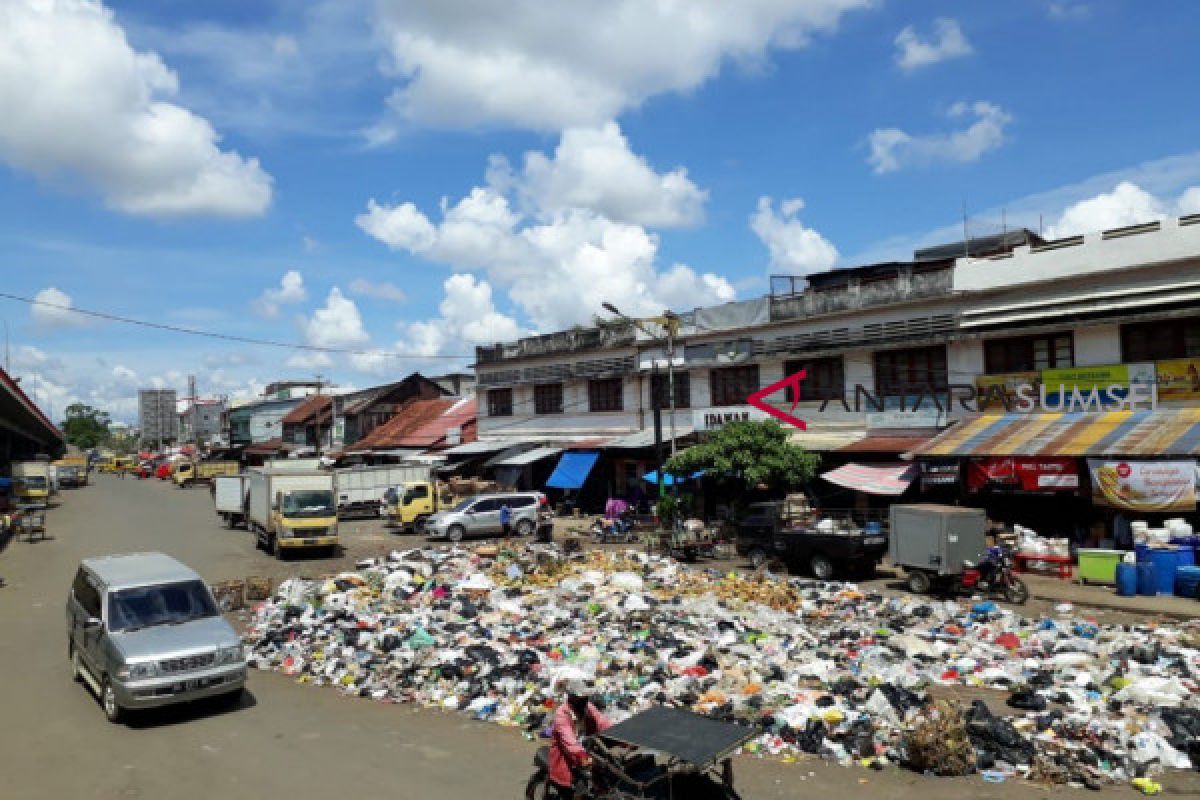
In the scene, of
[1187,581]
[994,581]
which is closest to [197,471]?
[994,581]

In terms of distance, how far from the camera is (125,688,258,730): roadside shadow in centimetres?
1100

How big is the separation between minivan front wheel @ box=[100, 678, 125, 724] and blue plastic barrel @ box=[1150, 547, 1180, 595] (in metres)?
18.8

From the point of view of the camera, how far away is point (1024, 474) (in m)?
21.5

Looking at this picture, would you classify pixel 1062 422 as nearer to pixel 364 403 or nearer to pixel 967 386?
pixel 967 386

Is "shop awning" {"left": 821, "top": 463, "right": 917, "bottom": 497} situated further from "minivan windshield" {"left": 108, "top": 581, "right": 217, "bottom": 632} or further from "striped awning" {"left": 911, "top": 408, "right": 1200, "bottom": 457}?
"minivan windshield" {"left": 108, "top": 581, "right": 217, "bottom": 632}

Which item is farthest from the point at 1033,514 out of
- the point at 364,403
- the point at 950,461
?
the point at 364,403

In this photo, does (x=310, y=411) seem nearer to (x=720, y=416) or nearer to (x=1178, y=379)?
(x=720, y=416)

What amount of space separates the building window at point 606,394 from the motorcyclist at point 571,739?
98.2ft

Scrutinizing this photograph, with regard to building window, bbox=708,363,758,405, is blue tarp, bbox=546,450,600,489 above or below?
below

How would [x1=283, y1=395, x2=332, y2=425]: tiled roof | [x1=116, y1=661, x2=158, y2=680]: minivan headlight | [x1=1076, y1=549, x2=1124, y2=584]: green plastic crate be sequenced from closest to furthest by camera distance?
[x1=116, y1=661, x2=158, y2=680]: minivan headlight → [x1=1076, y1=549, x2=1124, y2=584]: green plastic crate → [x1=283, y1=395, x2=332, y2=425]: tiled roof

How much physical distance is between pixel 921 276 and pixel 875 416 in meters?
4.55

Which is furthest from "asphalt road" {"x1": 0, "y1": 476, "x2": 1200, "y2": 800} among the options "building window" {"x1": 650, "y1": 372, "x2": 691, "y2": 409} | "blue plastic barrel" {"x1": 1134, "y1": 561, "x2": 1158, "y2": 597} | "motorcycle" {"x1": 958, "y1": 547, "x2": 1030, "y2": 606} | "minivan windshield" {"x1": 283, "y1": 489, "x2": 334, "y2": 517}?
"building window" {"x1": 650, "y1": 372, "x2": 691, "y2": 409}

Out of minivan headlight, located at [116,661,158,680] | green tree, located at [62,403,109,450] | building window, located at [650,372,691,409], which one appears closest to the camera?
minivan headlight, located at [116,661,158,680]

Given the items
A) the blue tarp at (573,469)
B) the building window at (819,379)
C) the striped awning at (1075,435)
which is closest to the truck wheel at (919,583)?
the striped awning at (1075,435)
